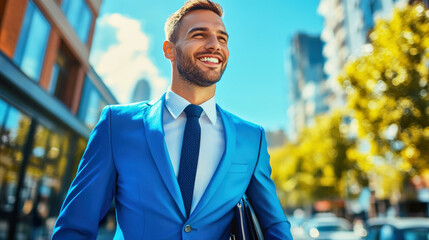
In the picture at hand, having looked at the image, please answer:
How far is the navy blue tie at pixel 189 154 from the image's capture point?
152 centimetres

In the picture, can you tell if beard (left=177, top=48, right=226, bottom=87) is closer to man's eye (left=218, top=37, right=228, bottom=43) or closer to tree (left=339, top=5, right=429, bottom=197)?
man's eye (left=218, top=37, right=228, bottom=43)

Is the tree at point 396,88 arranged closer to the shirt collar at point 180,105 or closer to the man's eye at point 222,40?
the man's eye at point 222,40

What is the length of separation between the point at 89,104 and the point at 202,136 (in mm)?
16269

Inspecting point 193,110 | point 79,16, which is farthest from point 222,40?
point 79,16

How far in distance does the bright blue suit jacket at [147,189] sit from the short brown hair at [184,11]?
0.39 m

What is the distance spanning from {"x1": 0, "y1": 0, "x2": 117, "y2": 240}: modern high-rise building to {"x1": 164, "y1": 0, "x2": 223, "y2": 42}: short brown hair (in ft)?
Answer: 26.3

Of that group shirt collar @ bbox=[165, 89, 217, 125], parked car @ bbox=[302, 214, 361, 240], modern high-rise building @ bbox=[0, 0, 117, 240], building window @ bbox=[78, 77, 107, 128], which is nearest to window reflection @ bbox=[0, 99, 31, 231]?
modern high-rise building @ bbox=[0, 0, 117, 240]

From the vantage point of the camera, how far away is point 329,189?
3603 centimetres

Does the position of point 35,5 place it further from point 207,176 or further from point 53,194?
point 207,176

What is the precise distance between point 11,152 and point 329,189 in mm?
31997

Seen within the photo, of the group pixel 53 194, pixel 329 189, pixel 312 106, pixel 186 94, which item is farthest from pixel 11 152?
pixel 312 106

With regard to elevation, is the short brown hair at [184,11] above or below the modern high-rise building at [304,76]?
below

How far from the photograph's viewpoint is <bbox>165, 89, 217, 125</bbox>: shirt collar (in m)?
1.72

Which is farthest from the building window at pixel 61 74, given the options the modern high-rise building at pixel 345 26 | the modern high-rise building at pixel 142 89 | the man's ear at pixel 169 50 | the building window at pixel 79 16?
the modern high-rise building at pixel 345 26
